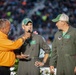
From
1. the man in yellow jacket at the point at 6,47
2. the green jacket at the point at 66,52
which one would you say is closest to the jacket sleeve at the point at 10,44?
the man in yellow jacket at the point at 6,47

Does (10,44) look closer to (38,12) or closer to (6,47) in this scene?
(6,47)

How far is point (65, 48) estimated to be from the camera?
190 inches

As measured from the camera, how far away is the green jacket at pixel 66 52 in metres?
4.81

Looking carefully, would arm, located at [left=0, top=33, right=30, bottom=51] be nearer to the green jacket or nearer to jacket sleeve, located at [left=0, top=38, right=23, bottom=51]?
jacket sleeve, located at [left=0, top=38, right=23, bottom=51]

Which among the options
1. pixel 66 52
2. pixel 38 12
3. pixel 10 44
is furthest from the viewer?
pixel 38 12

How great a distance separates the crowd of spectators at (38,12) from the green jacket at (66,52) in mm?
10015

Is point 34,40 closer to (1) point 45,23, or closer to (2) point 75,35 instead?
(2) point 75,35

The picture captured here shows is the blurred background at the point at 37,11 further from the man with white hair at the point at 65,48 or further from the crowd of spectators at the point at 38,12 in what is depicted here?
the man with white hair at the point at 65,48

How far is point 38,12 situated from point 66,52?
38.2 ft

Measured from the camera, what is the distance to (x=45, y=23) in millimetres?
15828

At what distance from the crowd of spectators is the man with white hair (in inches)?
394

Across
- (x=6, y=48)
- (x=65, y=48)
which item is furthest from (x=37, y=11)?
(x=6, y=48)

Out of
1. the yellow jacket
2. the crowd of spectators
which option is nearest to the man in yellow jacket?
the yellow jacket

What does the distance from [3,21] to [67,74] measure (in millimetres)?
1354
